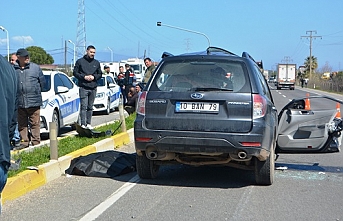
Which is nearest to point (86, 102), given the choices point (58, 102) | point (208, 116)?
point (58, 102)

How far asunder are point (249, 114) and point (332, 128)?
1935 millimetres

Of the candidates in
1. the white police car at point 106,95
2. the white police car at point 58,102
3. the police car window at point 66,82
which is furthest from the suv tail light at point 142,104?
the white police car at point 106,95

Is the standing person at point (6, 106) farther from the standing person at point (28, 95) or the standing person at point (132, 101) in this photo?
the standing person at point (132, 101)

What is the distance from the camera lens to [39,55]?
97.1 meters

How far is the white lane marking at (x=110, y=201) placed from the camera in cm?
552

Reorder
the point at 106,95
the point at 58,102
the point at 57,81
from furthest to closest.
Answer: the point at 106,95, the point at 57,81, the point at 58,102

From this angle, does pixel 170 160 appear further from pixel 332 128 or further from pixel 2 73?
pixel 2 73

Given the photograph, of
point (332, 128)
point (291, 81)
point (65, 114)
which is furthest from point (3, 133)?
point (291, 81)

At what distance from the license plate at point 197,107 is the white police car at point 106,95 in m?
12.2

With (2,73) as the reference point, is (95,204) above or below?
below

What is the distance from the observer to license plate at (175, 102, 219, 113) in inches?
258

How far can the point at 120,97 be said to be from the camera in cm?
2159

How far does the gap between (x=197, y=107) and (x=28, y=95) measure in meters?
4.08

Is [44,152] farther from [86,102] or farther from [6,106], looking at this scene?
[6,106]
